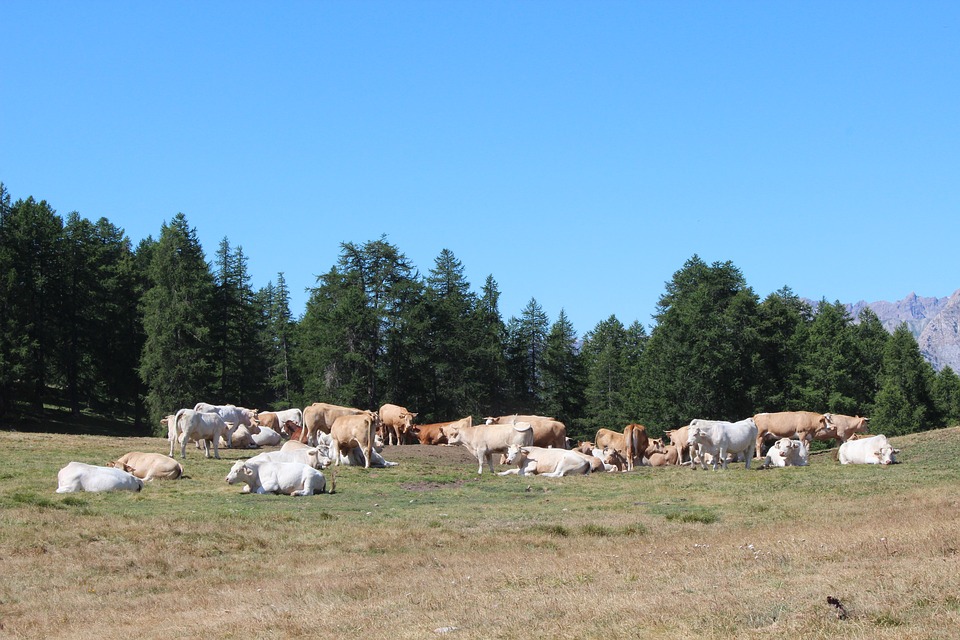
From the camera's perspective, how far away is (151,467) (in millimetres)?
24266

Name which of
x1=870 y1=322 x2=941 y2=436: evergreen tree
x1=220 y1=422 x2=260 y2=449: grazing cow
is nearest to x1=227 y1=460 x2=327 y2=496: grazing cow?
x1=220 y1=422 x2=260 y2=449: grazing cow

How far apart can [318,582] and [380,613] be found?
2511 millimetres

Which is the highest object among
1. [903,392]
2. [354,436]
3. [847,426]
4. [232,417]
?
[903,392]

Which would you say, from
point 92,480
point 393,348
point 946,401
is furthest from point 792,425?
point 946,401

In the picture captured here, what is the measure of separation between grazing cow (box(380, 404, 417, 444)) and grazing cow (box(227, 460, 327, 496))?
73.2 ft

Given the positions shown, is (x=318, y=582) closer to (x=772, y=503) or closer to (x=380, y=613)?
(x=380, y=613)

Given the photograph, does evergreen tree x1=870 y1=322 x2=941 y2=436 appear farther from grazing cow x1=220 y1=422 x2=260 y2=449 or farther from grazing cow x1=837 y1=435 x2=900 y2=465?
grazing cow x1=220 y1=422 x2=260 y2=449

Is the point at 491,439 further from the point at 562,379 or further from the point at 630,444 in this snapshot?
the point at 562,379

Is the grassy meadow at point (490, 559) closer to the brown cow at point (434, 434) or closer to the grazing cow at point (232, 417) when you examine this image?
the grazing cow at point (232, 417)

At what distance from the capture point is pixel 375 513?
1953 cm

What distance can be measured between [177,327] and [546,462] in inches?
1521

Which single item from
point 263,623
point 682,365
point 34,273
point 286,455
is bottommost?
point 263,623

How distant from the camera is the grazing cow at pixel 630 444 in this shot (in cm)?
3306

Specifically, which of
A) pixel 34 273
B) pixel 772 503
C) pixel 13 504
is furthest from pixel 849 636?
pixel 34 273
